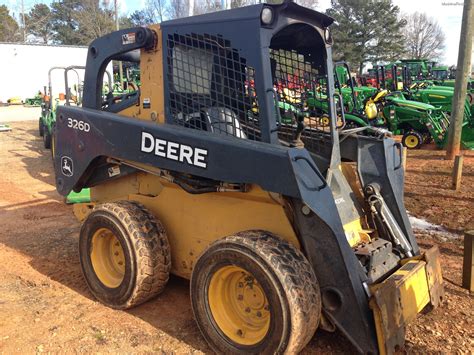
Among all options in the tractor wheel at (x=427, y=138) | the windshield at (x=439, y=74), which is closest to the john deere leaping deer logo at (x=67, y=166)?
the tractor wheel at (x=427, y=138)

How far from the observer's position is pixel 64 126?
4.25 m

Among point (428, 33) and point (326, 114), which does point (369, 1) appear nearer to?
point (428, 33)

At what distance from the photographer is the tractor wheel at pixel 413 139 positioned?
41.2ft

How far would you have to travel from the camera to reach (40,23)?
186 ft

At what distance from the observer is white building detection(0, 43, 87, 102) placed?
1379 inches

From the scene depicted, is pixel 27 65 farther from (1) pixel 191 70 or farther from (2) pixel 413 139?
(1) pixel 191 70

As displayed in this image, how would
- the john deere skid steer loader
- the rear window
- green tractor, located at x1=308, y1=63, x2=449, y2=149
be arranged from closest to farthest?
the john deere skid steer loader
the rear window
green tractor, located at x1=308, y1=63, x2=449, y2=149

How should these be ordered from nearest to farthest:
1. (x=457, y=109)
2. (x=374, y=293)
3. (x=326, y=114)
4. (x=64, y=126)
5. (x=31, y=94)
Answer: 1. (x=374, y=293)
2. (x=326, y=114)
3. (x=64, y=126)
4. (x=457, y=109)
5. (x=31, y=94)

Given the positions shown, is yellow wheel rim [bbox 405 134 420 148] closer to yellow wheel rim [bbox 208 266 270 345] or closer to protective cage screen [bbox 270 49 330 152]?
protective cage screen [bbox 270 49 330 152]

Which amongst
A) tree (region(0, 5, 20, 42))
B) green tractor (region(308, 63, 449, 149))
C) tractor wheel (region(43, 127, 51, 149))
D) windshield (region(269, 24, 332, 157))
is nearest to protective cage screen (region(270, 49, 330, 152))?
windshield (region(269, 24, 332, 157))

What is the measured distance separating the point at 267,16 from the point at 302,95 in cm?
107

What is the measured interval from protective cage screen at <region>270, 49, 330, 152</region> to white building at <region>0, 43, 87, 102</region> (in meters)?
32.9

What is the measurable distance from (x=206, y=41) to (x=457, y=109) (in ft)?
27.4

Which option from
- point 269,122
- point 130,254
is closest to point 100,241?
point 130,254
